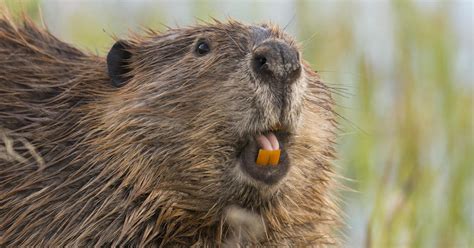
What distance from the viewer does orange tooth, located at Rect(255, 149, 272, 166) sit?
190 inches

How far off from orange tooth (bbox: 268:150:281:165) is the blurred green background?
0.72 m

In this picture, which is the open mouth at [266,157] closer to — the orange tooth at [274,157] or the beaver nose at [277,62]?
the orange tooth at [274,157]

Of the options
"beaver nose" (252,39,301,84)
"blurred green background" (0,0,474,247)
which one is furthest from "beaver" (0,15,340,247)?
"blurred green background" (0,0,474,247)

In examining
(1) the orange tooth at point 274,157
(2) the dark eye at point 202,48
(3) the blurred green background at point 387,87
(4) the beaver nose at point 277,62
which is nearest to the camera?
(4) the beaver nose at point 277,62

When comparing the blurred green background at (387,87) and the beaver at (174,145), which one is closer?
the beaver at (174,145)

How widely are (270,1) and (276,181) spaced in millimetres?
2880

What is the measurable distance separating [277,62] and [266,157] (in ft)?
1.12

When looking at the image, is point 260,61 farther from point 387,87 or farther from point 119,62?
point 387,87

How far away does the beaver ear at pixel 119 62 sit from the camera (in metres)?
5.41

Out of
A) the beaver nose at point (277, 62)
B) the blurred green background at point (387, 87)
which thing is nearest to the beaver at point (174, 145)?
the beaver nose at point (277, 62)

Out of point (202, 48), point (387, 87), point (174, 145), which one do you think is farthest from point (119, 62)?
point (387, 87)

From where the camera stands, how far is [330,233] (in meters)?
5.67

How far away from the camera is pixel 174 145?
16.6ft

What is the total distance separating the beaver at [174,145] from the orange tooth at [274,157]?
0.07 ft
